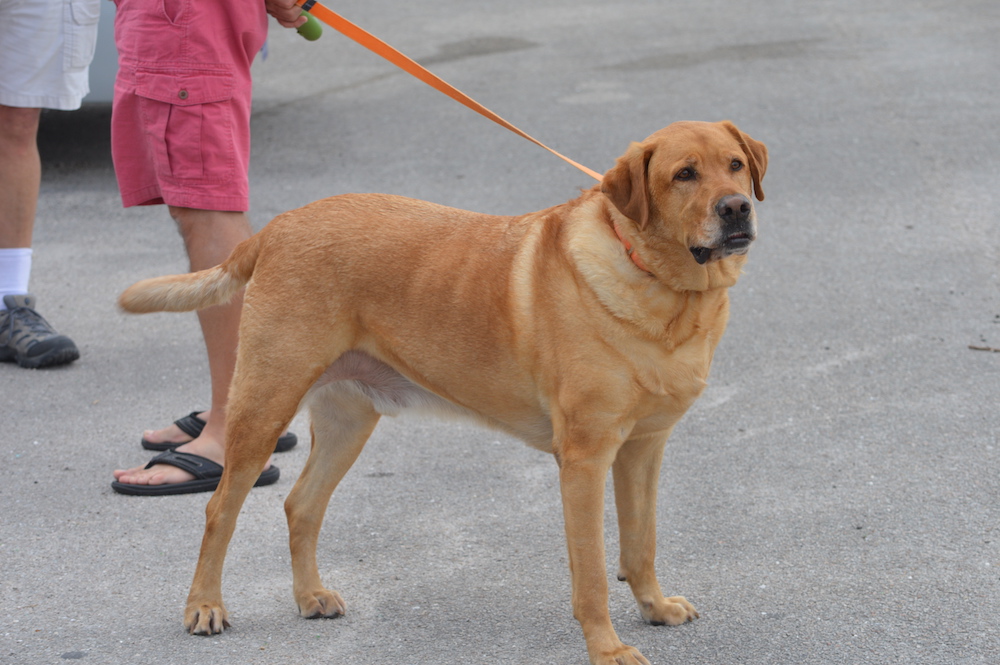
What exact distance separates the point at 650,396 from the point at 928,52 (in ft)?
30.2

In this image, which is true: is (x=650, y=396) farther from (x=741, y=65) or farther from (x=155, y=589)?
(x=741, y=65)

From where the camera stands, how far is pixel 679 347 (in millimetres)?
2910

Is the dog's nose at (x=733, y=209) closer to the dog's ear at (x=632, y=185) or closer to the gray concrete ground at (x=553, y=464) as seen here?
the dog's ear at (x=632, y=185)

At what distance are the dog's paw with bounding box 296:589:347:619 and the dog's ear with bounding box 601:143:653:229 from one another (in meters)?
1.48

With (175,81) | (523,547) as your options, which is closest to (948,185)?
(523,547)

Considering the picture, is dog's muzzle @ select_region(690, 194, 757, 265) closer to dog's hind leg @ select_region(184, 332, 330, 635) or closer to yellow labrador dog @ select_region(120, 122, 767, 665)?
yellow labrador dog @ select_region(120, 122, 767, 665)

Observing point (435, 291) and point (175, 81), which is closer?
point (435, 291)

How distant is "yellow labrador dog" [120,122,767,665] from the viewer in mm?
2873

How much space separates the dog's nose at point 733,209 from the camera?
107 inches

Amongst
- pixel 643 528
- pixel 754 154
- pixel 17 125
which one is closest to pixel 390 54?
pixel 754 154

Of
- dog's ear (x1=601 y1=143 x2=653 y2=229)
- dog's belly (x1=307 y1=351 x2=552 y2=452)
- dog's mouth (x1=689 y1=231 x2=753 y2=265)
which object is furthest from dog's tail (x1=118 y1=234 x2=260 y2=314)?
dog's mouth (x1=689 y1=231 x2=753 y2=265)

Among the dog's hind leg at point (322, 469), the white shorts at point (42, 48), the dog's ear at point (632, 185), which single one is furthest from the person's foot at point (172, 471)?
the white shorts at point (42, 48)

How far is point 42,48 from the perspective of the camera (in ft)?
16.7

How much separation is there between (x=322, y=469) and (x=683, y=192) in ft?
4.82
